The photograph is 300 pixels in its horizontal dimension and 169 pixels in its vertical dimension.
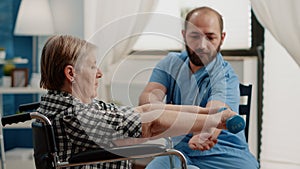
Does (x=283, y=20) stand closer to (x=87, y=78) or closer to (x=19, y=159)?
(x=87, y=78)

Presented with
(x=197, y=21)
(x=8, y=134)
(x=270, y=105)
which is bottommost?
(x=8, y=134)

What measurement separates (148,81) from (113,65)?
0.74 ft

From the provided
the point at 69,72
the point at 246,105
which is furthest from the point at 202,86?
the point at 69,72

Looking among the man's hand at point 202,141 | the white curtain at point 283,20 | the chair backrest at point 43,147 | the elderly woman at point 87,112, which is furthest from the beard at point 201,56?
the white curtain at point 283,20

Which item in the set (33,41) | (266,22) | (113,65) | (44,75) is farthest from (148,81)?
(33,41)

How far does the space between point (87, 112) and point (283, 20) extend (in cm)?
150

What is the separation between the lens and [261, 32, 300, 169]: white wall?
9.05 feet

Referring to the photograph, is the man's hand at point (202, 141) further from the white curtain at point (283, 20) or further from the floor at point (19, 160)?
the floor at point (19, 160)

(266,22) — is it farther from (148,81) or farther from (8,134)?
(8,134)

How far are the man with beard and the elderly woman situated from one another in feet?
0.83

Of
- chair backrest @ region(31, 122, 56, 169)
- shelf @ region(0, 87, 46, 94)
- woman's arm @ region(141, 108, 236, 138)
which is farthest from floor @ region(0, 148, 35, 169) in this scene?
woman's arm @ region(141, 108, 236, 138)

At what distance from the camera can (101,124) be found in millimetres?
1373

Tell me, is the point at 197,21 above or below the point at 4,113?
above

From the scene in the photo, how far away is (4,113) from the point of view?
3.46 meters
